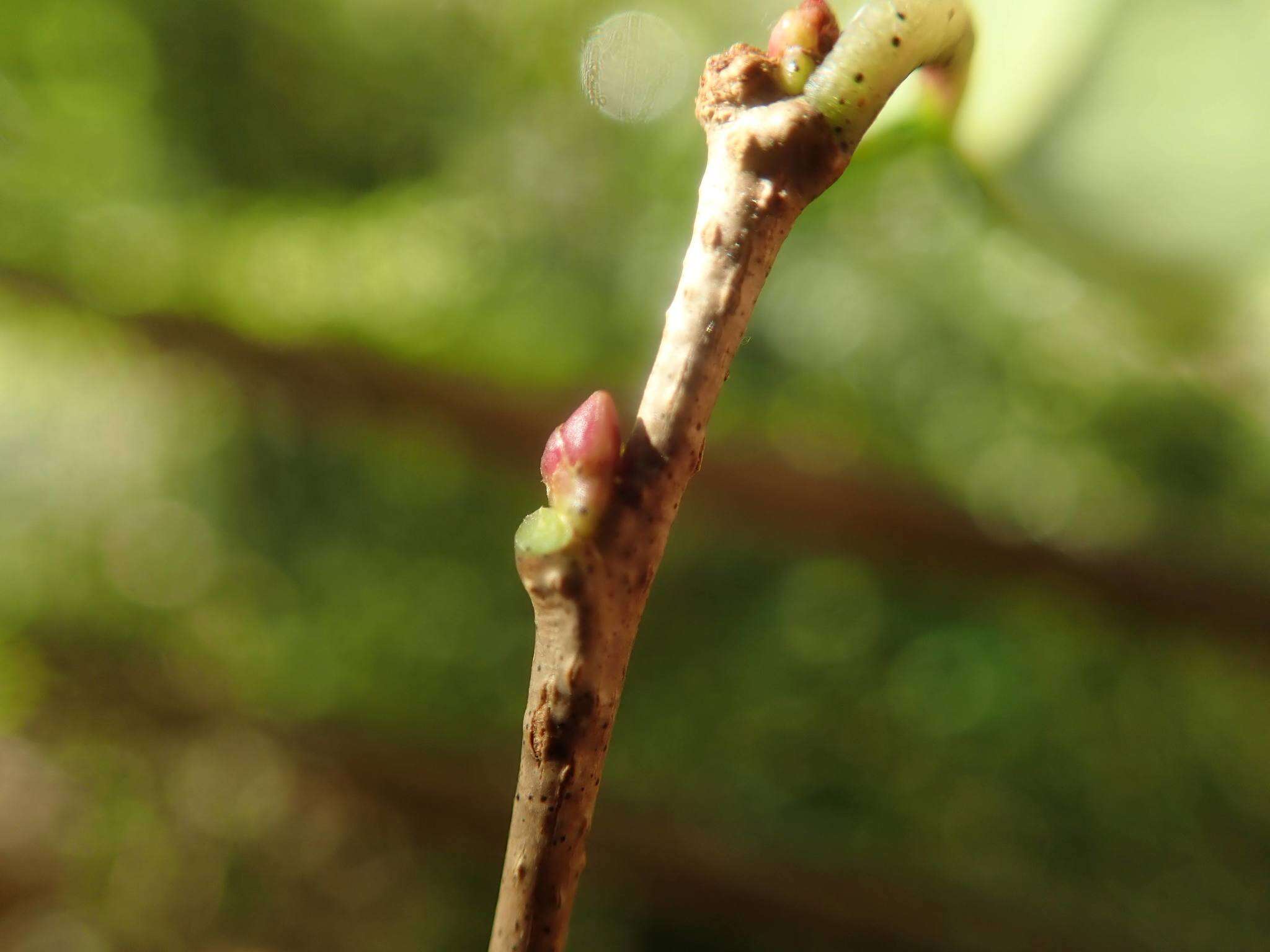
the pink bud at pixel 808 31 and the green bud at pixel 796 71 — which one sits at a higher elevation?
the pink bud at pixel 808 31

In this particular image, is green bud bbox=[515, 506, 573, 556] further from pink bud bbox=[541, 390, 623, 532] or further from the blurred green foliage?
the blurred green foliage

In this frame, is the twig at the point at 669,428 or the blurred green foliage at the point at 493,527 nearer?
the twig at the point at 669,428

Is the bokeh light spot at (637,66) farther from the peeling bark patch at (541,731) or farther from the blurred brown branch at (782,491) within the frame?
the peeling bark patch at (541,731)

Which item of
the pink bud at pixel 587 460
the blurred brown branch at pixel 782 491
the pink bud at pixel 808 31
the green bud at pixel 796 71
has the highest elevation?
the blurred brown branch at pixel 782 491

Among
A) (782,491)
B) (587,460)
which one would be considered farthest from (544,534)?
(782,491)

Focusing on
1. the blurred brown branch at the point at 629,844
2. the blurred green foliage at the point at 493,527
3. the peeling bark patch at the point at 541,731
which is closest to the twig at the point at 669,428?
the peeling bark patch at the point at 541,731

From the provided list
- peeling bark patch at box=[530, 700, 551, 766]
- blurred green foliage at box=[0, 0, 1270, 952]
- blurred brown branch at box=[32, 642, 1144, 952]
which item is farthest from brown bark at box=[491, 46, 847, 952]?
blurred brown branch at box=[32, 642, 1144, 952]

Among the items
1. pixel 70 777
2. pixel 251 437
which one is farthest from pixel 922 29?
pixel 70 777

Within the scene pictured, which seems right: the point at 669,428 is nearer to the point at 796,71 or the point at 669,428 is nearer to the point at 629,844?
the point at 796,71
